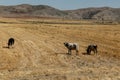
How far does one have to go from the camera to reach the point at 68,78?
20.6 m

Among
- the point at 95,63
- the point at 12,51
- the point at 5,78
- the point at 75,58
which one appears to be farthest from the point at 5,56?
the point at 5,78

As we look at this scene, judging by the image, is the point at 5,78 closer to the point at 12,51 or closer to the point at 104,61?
the point at 104,61

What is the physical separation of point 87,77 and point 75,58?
31.5ft

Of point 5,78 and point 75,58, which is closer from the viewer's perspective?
point 5,78

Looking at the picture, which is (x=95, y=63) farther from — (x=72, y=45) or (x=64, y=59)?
(x=72, y=45)

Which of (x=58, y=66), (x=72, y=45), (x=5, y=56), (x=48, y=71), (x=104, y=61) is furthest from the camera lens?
(x=72, y=45)

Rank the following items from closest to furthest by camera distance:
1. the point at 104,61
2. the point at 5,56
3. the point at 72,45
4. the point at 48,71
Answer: the point at 48,71 → the point at 104,61 → the point at 5,56 → the point at 72,45

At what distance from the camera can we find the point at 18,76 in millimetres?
21703

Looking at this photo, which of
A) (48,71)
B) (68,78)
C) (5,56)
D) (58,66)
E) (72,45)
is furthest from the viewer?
(72,45)

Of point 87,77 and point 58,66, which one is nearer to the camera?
point 87,77

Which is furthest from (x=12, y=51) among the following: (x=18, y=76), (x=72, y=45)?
(x=18, y=76)

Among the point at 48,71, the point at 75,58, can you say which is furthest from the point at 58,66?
the point at 75,58

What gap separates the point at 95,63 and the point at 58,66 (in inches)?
134

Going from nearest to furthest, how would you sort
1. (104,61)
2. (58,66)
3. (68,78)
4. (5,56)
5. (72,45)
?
(68,78), (58,66), (104,61), (5,56), (72,45)
